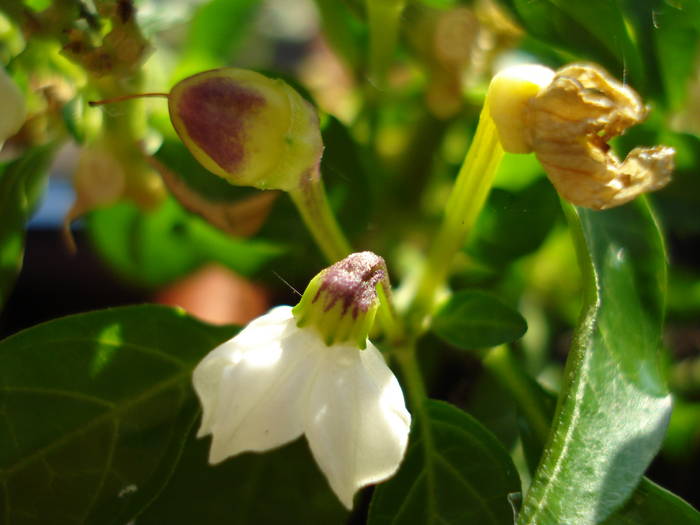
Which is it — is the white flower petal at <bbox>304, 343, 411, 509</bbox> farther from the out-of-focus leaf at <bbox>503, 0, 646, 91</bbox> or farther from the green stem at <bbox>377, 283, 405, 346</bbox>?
the out-of-focus leaf at <bbox>503, 0, 646, 91</bbox>

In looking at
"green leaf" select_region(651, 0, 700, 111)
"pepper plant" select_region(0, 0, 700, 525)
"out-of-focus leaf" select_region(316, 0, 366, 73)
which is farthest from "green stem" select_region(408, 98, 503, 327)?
"out-of-focus leaf" select_region(316, 0, 366, 73)

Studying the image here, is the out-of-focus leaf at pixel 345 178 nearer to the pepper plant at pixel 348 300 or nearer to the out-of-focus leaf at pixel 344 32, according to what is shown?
the pepper plant at pixel 348 300

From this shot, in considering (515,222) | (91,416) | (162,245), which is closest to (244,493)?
(91,416)

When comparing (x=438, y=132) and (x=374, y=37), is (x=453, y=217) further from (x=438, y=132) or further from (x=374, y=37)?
(x=438, y=132)

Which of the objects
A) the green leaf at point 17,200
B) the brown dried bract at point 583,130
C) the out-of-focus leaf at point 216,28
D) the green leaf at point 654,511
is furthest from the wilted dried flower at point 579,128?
the out-of-focus leaf at point 216,28

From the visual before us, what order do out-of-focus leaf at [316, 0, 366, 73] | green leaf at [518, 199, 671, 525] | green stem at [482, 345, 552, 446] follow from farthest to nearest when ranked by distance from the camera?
out-of-focus leaf at [316, 0, 366, 73]
green stem at [482, 345, 552, 446]
green leaf at [518, 199, 671, 525]

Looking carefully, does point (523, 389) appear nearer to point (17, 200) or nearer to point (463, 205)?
point (463, 205)

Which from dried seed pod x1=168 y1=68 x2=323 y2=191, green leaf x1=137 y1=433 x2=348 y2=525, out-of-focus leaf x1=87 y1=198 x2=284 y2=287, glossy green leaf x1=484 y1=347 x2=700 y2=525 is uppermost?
dried seed pod x1=168 y1=68 x2=323 y2=191
